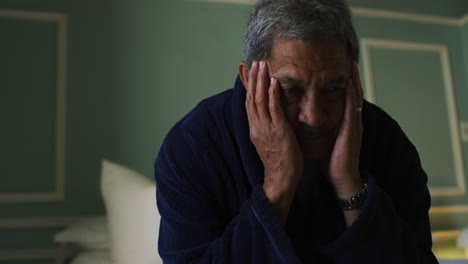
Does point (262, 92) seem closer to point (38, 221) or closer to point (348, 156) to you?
point (348, 156)

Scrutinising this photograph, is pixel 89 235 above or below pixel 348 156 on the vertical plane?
below

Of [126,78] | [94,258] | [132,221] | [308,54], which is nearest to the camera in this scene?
[308,54]

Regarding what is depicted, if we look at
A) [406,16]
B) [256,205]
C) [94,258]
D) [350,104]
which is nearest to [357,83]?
[350,104]

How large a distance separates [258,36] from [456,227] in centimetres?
259

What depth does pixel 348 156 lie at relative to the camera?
89 cm

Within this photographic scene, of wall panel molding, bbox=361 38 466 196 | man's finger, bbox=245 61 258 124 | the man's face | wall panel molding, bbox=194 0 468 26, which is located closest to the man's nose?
the man's face

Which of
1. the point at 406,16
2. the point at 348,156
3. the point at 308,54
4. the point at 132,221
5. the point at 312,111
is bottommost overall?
the point at 132,221

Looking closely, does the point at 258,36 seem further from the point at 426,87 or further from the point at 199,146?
the point at 426,87

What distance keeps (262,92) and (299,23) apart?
17cm

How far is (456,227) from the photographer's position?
8.98ft

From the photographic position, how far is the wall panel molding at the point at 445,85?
2.75m

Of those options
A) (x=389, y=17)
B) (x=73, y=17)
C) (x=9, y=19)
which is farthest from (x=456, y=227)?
(x=9, y=19)

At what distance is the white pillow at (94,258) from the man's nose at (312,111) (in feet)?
3.70

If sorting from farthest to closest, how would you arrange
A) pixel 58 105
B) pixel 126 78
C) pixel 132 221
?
1. pixel 126 78
2. pixel 58 105
3. pixel 132 221
